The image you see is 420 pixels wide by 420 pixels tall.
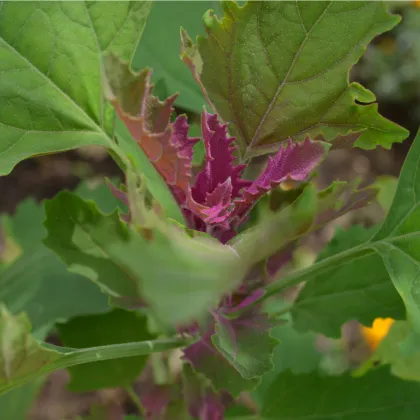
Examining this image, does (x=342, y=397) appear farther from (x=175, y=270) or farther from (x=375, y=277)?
(x=175, y=270)

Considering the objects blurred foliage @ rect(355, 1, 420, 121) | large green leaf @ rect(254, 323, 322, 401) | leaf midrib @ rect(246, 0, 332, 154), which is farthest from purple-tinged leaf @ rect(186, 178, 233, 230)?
blurred foliage @ rect(355, 1, 420, 121)

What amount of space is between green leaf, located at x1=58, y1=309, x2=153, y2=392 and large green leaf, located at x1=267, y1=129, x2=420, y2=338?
282 millimetres

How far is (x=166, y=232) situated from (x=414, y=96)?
255 centimetres

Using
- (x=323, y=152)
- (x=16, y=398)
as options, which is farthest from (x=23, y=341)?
(x=16, y=398)

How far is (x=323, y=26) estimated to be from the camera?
22.0 inches

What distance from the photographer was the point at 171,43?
887mm

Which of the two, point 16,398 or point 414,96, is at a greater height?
point 16,398

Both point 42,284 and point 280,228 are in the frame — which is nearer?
point 280,228

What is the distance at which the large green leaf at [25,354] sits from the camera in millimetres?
484

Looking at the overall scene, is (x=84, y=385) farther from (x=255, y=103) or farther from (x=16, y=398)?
(x=255, y=103)

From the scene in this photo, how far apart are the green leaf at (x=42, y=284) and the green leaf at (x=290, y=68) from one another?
0.49 meters

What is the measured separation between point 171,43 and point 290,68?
14.1 inches

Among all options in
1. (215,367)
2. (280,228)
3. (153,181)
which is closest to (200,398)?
(215,367)

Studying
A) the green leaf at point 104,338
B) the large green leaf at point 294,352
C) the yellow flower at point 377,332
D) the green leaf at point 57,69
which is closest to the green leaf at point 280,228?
the green leaf at point 57,69
